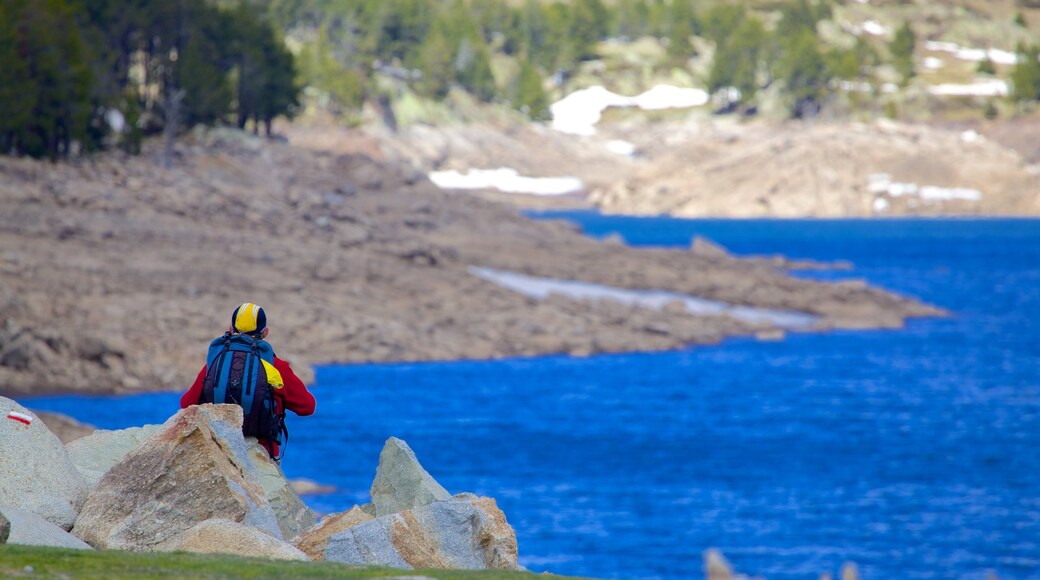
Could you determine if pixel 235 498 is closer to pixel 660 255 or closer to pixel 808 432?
pixel 808 432

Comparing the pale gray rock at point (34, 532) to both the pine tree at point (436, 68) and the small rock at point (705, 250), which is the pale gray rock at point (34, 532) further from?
the pine tree at point (436, 68)

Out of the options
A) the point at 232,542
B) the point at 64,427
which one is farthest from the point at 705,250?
the point at 232,542

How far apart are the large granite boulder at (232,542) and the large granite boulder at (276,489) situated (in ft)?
4.19

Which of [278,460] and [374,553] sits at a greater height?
[278,460]

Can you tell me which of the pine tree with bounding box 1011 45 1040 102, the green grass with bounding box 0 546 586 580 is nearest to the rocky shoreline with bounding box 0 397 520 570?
the green grass with bounding box 0 546 586 580

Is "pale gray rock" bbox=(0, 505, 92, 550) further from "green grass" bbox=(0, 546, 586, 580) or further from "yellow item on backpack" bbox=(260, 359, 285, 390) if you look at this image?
"yellow item on backpack" bbox=(260, 359, 285, 390)

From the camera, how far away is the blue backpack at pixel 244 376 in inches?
403

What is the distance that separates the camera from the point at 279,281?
1948 inches

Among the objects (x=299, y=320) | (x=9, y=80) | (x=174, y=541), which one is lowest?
(x=174, y=541)

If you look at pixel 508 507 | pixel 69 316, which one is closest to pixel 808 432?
pixel 508 507

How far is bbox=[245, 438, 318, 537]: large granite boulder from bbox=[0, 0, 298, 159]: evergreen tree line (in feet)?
161

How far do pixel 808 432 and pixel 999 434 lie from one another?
552 centimetres

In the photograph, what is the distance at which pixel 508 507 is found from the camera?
2941cm

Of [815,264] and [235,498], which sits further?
[815,264]
